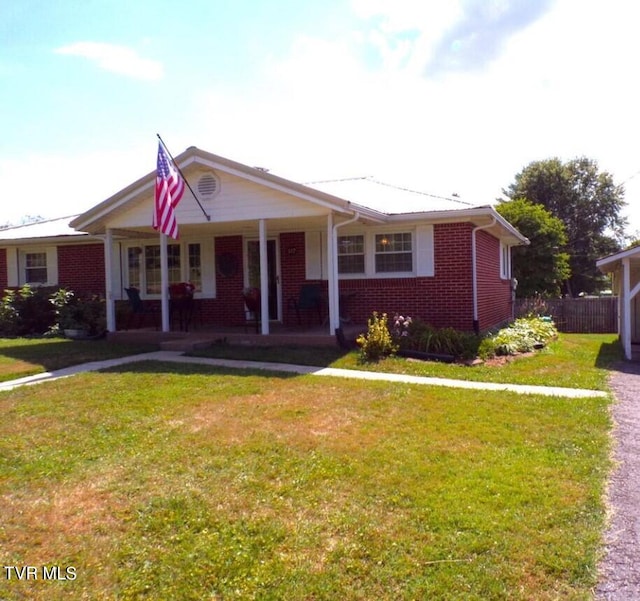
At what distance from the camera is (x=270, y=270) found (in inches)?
551

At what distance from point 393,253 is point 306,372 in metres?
4.76

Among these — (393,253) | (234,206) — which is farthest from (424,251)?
(234,206)

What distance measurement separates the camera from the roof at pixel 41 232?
1541 centimetres

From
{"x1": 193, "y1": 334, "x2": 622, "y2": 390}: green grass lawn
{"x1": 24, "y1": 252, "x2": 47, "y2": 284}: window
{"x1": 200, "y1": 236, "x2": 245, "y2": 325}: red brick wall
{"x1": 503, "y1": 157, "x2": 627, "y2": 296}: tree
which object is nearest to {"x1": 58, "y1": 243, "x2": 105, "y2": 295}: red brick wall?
{"x1": 24, "y1": 252, "x2": 47, "y2": 284}: window

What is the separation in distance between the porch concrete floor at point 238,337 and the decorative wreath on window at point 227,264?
1.97 metres

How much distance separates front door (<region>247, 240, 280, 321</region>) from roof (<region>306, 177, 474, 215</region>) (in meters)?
1.91

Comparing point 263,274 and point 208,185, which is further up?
point 208,185

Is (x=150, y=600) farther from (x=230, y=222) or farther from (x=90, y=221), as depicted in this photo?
(x=90, y=221)

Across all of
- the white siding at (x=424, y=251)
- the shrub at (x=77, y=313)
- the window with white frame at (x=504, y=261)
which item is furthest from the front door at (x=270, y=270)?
the window with white frame at (x=504, y=261)

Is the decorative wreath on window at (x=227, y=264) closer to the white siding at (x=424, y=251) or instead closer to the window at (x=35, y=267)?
the white siding at (x=424, y=251)

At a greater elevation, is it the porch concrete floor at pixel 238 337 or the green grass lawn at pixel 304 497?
the porch concrete floor at pixel 238 337

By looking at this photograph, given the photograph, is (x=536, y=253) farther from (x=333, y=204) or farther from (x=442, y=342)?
(x=333, y=204)

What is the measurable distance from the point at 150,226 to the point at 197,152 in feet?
6.36

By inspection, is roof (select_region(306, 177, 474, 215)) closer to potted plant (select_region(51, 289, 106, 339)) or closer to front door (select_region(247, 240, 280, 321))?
front door (select_region(247, 240, 280, 321))
